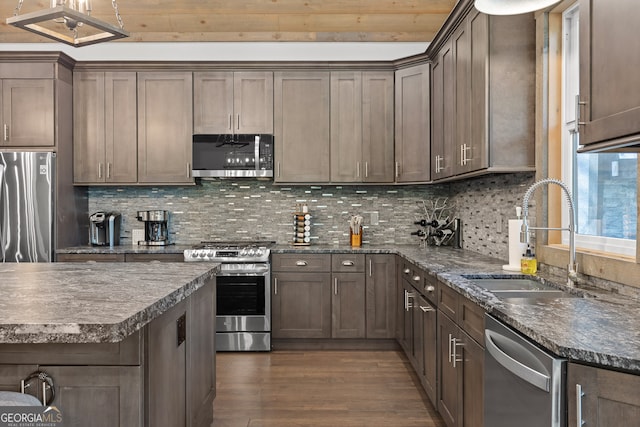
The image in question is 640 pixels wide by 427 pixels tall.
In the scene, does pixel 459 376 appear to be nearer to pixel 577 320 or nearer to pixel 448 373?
pixel 448 373

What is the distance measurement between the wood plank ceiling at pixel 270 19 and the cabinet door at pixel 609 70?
2.86m

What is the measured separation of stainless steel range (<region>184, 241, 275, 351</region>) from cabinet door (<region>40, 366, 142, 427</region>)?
2.49m

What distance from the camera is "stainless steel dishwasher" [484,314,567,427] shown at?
1256mm

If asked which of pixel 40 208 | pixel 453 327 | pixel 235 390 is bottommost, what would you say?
pixel 235 390

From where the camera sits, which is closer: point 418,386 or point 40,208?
point 418,386

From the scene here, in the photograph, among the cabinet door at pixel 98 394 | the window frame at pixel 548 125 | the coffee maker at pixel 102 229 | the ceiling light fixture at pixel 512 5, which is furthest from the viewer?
the coffee maker at pixel 102 229

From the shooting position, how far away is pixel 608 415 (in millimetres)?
1147

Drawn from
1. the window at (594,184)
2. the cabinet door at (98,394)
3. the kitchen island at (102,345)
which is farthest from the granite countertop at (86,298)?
the window at (594,184)

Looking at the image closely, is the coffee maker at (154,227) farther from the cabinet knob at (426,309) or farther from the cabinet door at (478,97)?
the cabinet door at (478,97)

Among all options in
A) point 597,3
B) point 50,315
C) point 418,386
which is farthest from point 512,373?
point 418,386

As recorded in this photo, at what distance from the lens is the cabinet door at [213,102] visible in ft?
14.3

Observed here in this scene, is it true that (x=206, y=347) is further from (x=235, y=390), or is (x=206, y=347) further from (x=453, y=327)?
(x=453, y=327)

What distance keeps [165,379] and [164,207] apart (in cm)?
314

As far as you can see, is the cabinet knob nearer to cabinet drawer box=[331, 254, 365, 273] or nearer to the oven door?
cabinet drawer box=[331, 254, 365, 273]
